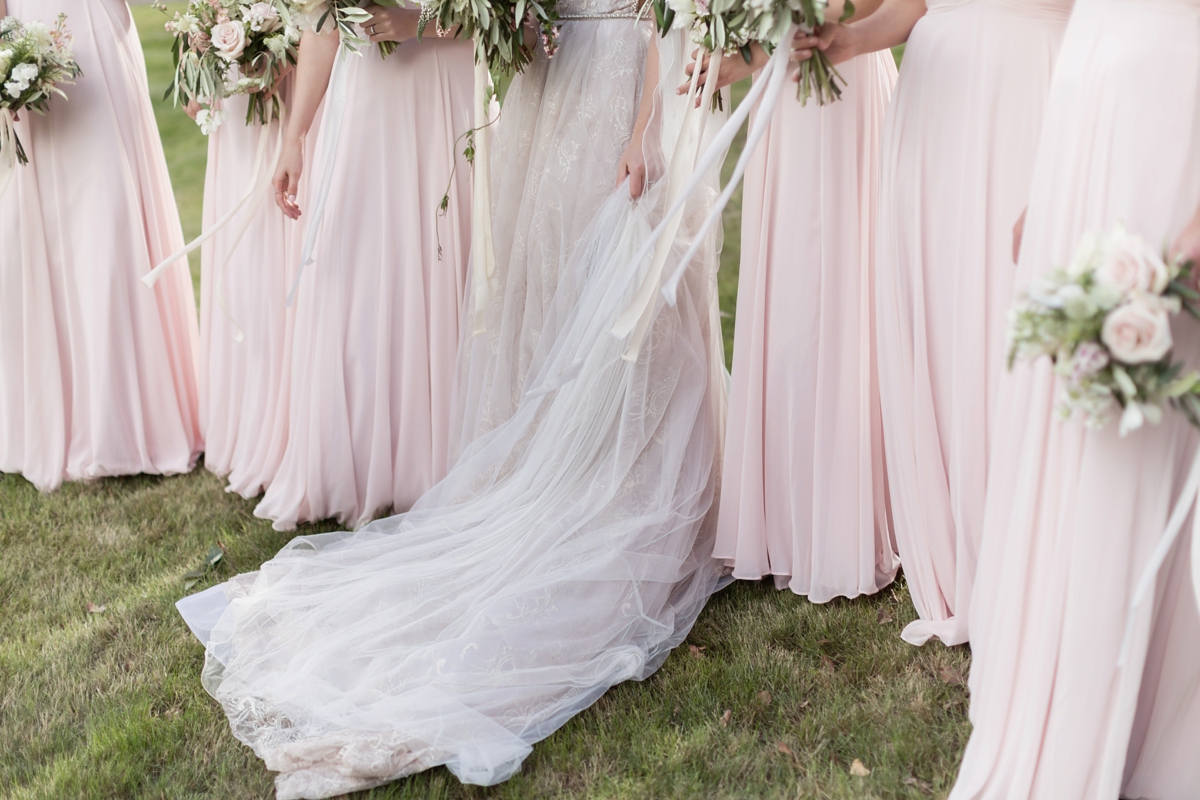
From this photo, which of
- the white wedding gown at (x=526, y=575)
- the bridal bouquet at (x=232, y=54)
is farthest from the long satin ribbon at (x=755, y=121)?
the bridal bouquet at (x=232, y=54)

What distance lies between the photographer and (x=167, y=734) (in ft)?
10.4

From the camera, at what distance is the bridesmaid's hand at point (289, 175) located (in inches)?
177

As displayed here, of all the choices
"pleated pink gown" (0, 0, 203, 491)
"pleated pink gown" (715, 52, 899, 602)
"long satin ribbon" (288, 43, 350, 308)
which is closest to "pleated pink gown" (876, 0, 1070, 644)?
"pleated pink gown" (715, 52, 899, 602)

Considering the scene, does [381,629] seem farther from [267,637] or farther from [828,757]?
[828,757]

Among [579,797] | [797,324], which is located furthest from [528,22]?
[579,797]

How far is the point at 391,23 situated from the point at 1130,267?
9.56 ft

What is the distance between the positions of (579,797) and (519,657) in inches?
18.9

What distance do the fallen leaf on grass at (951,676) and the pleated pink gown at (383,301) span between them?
226 centimetres

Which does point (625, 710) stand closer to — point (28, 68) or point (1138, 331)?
point (1138, 331)

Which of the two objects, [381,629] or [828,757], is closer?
[828,757]

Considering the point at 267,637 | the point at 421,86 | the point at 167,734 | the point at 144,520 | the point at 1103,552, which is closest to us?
the point at 1103,552

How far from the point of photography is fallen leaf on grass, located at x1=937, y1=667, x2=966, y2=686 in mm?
3193

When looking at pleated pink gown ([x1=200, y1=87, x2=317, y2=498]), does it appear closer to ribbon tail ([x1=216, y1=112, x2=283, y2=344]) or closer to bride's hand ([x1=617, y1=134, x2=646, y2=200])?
ribbon tail ([x1=216, y1=112, x2=283, y2=344])

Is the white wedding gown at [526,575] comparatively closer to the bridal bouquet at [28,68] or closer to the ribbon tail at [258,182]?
the ribbon tail at [258,182]
